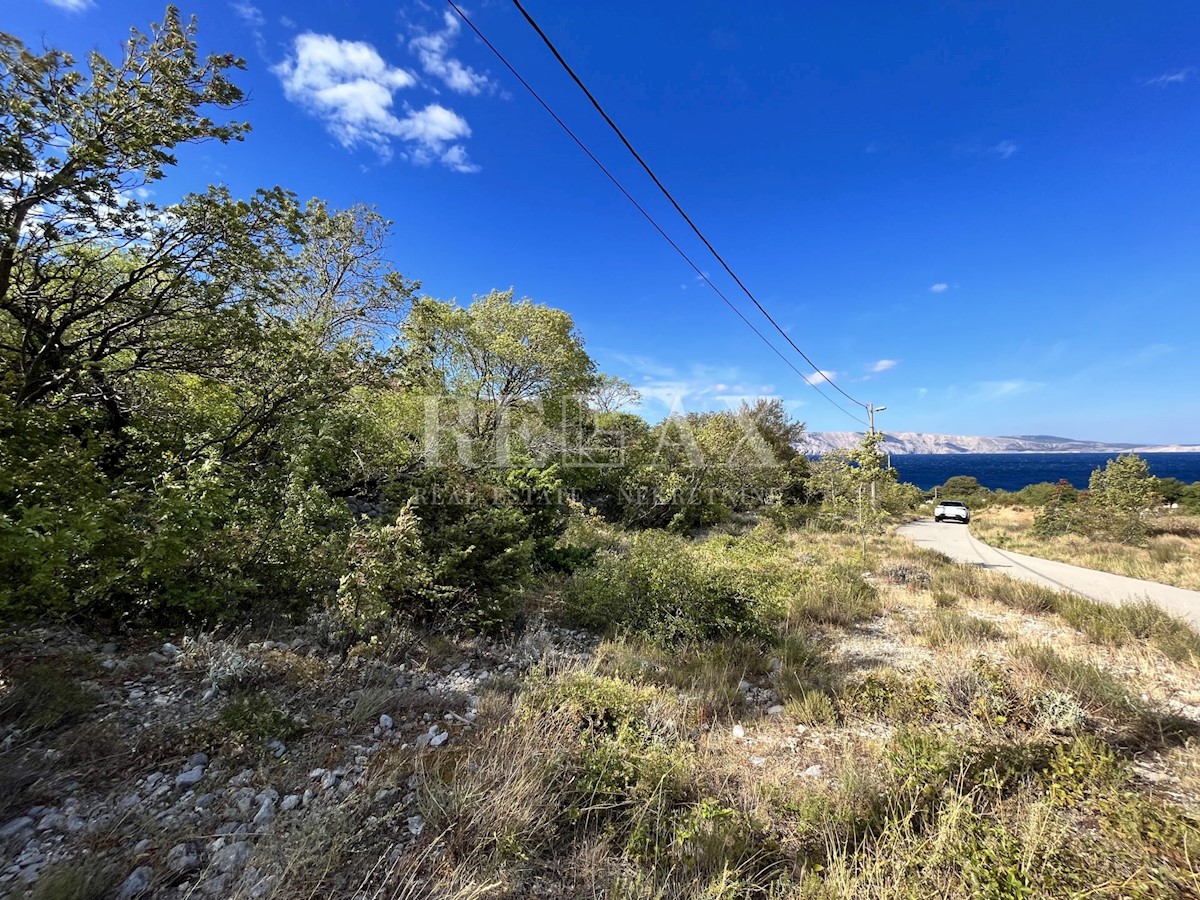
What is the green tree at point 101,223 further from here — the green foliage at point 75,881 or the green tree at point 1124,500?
the green tree at point 1124,500

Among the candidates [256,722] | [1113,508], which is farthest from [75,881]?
[1113,508]

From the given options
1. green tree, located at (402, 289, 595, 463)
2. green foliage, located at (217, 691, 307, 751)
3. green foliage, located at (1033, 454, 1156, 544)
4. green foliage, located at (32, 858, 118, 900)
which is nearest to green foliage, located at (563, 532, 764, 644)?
green foliage, located at (217, 691, 307, 751)

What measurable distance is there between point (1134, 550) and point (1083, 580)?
9.47m

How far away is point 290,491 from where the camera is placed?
5.26 meters

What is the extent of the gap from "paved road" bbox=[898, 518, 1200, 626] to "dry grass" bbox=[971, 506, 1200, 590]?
29.5 inches

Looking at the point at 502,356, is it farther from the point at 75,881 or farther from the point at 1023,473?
the point at 1023,473

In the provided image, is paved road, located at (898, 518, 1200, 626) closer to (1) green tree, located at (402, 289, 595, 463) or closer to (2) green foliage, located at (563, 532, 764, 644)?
(2) green foliage, located at (563, 532, 764, 644)

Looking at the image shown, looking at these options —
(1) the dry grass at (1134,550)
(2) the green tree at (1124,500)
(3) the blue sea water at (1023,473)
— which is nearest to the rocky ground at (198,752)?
(1) the dry grass at (1134,550)

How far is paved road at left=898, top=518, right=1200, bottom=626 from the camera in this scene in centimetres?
811

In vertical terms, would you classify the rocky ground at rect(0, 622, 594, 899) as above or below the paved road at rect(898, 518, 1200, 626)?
above

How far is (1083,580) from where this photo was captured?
10.5 m

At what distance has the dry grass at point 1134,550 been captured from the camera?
38.3 ft

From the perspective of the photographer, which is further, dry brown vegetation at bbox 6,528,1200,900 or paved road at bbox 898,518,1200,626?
paved road at bbox 898,518,1200,626

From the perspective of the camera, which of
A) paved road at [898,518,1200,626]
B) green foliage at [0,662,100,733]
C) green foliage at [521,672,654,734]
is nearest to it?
green foliage at [0,662,100,733]
